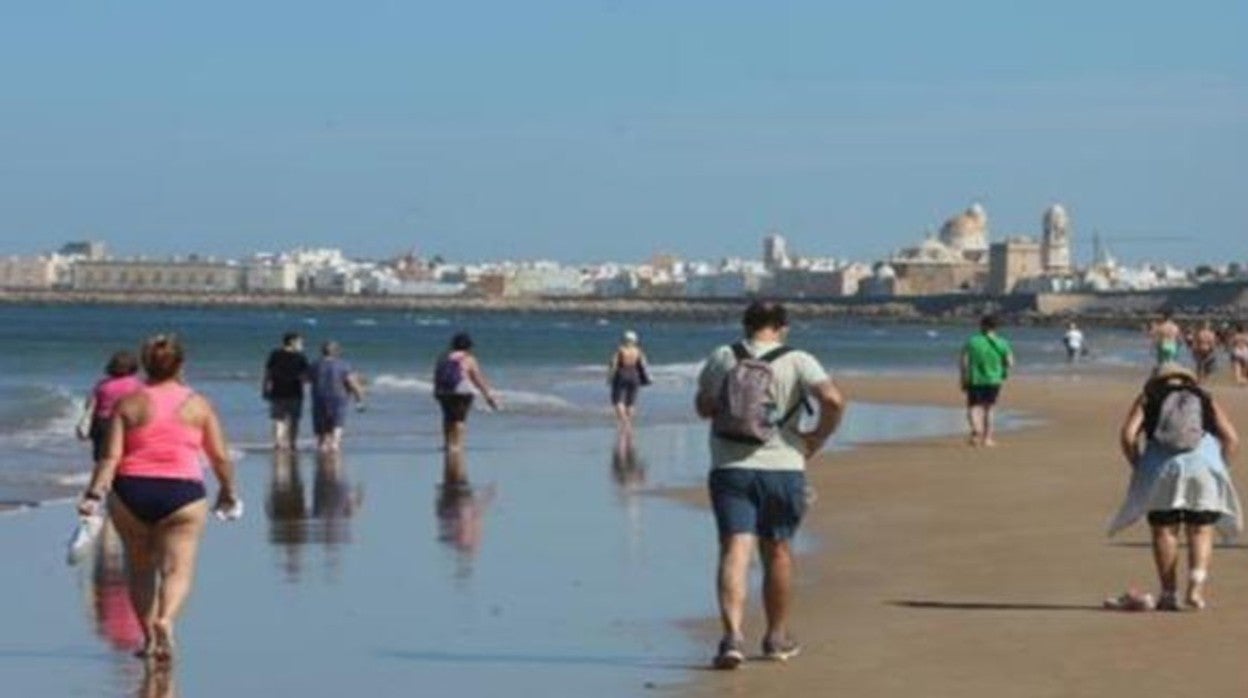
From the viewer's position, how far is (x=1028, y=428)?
2916 cm

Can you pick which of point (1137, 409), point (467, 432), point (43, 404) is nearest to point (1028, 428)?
point (467, 432)

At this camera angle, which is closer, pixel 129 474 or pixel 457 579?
pixel 129 474

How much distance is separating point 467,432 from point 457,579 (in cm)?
1543

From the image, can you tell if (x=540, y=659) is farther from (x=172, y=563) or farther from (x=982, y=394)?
(x=982, y=394)

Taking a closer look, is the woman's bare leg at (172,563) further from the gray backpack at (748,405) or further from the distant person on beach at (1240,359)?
the distant person on beach at (1240,359)

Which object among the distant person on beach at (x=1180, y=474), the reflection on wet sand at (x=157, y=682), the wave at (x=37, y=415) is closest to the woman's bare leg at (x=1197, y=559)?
the distant person on beach at (x=1180, y=474)

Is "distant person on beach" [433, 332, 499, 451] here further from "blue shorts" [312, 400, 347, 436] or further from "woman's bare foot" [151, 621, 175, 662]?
"woman's bare foot" [151, 621, 175, 662]

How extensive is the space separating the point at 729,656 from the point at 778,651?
1.03 ft

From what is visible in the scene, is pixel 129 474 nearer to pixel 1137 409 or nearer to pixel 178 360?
pixel 178 360

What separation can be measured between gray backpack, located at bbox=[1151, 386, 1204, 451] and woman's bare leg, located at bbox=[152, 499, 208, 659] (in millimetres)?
4137

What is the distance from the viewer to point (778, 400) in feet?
31.9

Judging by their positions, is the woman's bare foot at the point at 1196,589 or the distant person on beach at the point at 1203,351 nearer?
the woman's bare foot at the point at 1196,589

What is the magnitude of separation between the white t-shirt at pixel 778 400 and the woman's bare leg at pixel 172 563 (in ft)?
6.24

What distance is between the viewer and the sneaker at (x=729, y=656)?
9609mm
